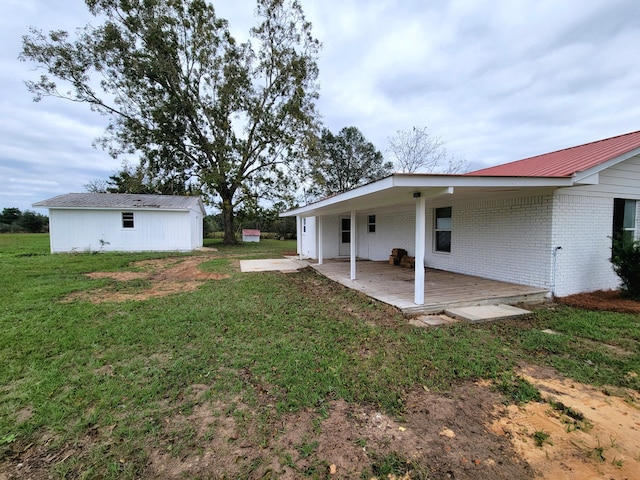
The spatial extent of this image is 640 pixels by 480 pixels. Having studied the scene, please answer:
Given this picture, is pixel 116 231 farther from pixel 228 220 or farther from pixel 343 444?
pixel 343 444

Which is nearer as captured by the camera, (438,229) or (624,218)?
(624,218)

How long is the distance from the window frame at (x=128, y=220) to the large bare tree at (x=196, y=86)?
5.21 meters

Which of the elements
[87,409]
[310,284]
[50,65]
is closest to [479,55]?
[310,284]

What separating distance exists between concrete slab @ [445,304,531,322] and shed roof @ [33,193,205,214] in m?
16.2

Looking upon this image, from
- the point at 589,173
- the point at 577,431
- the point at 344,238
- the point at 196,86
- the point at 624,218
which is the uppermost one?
the point at 196,86

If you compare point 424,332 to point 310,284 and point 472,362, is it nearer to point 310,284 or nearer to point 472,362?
point 472,362


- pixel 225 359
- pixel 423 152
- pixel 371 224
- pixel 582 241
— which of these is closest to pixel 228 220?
pixel 371 224

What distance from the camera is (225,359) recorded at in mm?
3389

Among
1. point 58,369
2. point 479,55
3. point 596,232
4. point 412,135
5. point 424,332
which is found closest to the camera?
point 58,369

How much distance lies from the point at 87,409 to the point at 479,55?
1416cm

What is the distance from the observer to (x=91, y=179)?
36.8 m

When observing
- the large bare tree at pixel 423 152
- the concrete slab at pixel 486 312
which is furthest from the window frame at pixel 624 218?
the large bare tree at pixel 423 152

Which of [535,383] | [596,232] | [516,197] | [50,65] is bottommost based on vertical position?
[535,383]

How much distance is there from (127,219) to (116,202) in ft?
4.39
